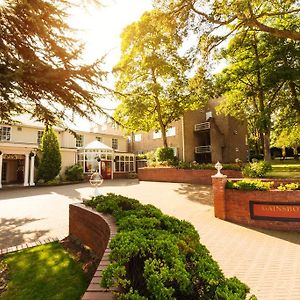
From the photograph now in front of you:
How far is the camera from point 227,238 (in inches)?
288

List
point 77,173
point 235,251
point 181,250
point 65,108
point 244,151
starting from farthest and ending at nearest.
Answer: point 244,151, point 77,173, point 65,108, point 235,251, point 181,250

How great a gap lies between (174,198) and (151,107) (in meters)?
12.8

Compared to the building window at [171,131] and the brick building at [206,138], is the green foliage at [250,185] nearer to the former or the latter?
the brick building at [206,138]

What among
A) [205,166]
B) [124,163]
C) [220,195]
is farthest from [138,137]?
[220,195]

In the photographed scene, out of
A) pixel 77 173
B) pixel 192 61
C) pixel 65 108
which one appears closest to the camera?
pixel 65 108

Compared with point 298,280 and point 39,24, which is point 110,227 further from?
point 39,24

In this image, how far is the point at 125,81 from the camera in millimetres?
24078

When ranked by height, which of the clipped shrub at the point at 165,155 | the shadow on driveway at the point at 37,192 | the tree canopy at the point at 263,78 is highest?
the tree canopy at the point at 263,78

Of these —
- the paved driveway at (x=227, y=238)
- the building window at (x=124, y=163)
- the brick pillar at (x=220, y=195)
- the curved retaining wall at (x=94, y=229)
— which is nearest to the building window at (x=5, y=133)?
the building window at (x=124, y=163)

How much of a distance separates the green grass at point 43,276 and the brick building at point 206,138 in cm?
2638

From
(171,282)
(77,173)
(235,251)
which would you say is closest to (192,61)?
(235,251)

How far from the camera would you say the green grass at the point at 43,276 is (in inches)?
174

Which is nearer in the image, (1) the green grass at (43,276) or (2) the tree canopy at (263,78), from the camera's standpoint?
(1) the green grass at (43,276)

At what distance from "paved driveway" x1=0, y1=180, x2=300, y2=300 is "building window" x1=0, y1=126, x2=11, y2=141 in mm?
14957
